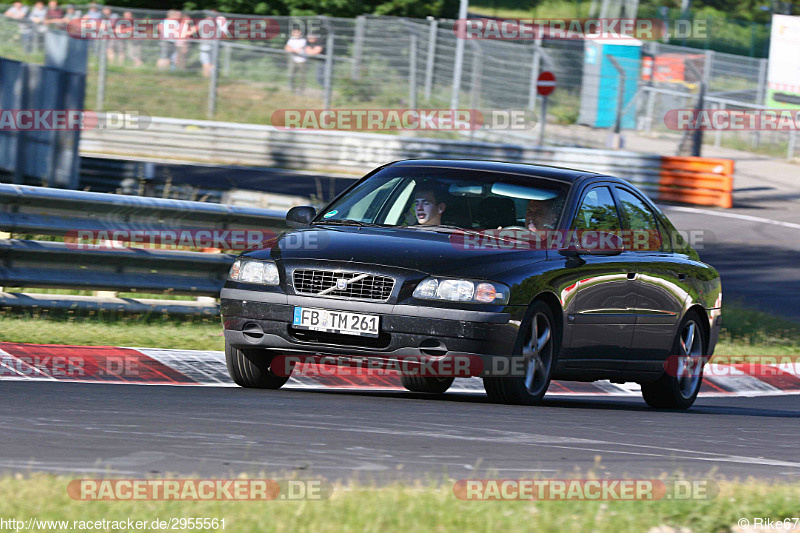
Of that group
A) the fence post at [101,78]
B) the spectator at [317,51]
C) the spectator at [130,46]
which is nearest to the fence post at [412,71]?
the spectator at [317,51]

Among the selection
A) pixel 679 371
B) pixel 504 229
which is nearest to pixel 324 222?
pixel 504 229

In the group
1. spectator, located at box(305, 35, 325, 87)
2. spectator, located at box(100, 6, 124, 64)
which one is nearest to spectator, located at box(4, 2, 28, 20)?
spectator, located at box(100, 6, 124, 64)

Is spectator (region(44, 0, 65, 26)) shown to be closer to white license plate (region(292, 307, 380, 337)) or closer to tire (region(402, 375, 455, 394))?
tire (region(402, 375, 455, 394))

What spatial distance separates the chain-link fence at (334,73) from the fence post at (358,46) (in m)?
0.02

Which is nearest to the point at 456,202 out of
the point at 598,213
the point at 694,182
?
the point at 598,213

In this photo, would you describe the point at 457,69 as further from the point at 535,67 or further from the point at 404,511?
the point at 404,511

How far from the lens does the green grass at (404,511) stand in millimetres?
3947

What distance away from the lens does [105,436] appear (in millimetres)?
5488

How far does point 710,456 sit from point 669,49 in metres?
28.8

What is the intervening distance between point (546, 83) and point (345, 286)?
2147cm

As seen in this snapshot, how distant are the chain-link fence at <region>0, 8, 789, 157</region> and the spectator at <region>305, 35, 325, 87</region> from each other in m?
0.03

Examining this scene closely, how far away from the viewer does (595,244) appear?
341 inches

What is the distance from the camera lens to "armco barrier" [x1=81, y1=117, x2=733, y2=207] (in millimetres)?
26219

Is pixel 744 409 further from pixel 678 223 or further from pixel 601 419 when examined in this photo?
pixel 678 223
